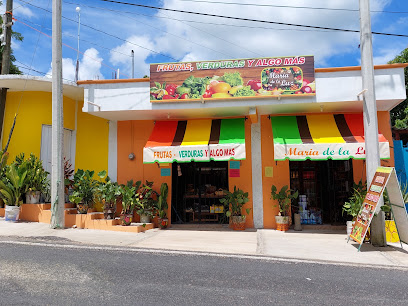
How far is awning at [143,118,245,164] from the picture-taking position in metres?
9.10

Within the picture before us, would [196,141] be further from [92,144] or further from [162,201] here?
[92,144]

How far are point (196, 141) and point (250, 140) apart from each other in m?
1.92

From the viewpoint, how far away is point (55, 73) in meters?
9.05

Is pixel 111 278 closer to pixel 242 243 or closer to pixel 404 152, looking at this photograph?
pixel 242 243

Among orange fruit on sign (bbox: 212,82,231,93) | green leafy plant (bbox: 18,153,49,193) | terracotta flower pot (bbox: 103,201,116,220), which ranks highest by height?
orange fruit on sign (bbox: 212,82,231,93)

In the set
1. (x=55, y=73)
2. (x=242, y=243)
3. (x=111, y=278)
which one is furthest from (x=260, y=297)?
(x=55, y=73)

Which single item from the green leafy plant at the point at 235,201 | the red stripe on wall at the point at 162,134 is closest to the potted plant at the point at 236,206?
the green leafy plant at the point at 235,201

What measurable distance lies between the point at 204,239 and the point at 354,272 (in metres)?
3.84

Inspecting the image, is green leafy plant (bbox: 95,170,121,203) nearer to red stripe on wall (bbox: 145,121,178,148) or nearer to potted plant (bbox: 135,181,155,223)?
potted plant (bbox: 135,181,155,223)

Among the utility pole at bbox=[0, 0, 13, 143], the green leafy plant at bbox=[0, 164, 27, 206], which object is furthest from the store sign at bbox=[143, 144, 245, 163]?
the utility pole at bbox=[0, 0, 13, 143]

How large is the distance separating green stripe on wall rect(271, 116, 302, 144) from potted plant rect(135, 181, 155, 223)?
418 cm

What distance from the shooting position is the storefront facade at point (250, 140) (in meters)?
8.93

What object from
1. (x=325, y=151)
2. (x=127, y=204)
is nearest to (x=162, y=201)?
(x=127, y=204)

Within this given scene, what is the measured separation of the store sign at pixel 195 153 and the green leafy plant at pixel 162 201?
1346 millimetres
